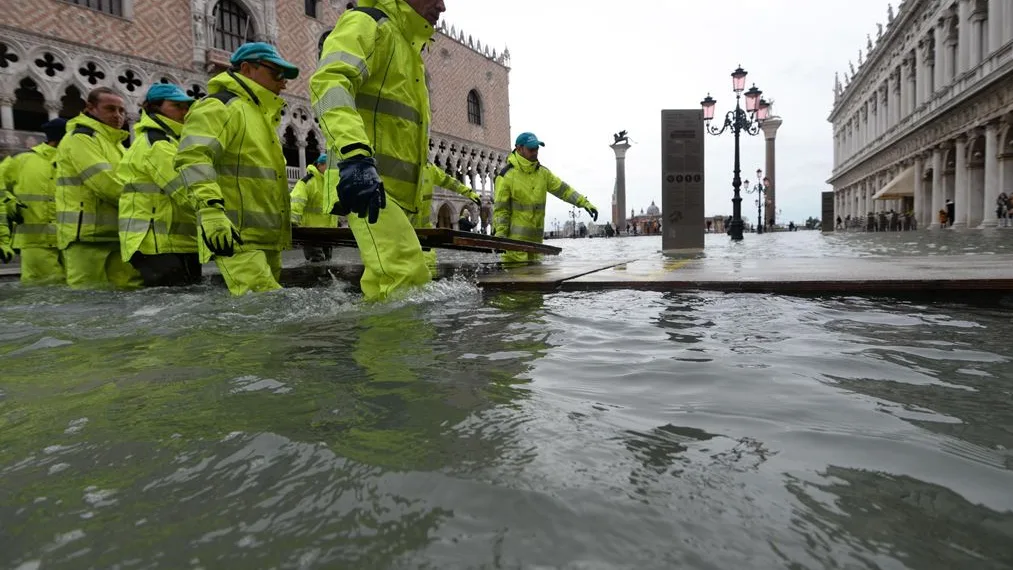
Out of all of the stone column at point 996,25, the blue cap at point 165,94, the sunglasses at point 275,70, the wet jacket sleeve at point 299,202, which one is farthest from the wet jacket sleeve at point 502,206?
the stone column at point 996,25

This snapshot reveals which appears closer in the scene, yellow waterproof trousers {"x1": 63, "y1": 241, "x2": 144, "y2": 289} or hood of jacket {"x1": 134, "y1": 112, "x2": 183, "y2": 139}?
hood of jacket {"x1": 134, "y1": 112, "x2": 183, "y2": 139}

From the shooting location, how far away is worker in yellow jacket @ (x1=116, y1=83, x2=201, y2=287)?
507 cm

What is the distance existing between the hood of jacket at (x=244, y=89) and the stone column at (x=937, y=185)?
36.8 metres

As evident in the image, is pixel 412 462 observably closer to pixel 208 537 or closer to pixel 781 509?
pixel 208 537

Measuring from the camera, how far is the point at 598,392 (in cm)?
174

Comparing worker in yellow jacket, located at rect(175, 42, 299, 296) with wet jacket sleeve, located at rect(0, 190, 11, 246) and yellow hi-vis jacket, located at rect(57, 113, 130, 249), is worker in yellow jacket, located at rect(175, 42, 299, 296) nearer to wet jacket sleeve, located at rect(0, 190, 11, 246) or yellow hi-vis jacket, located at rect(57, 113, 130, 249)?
yellow hi-vis jacket, located at rect(57, 113, 130, 249)

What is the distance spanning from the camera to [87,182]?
561 centimetres

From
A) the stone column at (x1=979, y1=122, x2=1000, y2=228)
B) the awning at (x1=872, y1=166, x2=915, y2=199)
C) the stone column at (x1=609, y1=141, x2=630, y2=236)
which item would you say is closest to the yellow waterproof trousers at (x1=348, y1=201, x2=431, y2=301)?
the stone column at (x1=979, y1=122, x2=1000, y2=228)

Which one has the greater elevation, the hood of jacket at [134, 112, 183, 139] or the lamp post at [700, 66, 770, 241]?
the lamp post at [700, 66, 770, 241]

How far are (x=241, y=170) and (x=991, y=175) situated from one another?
30941mm

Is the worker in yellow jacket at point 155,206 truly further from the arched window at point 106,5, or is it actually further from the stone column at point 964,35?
the stone column at point 964,35

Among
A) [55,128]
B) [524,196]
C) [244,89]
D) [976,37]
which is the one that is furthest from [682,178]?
[976,37]

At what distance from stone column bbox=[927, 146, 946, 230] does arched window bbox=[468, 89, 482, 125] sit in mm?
26807

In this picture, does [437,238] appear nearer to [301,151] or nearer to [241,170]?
[241,170]
